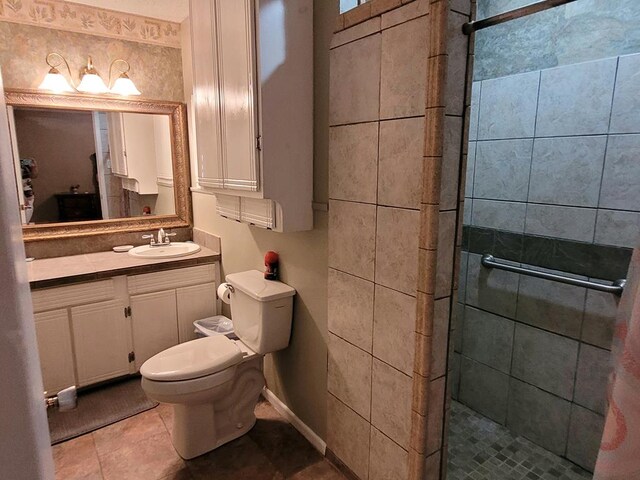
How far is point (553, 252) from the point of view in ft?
5.84

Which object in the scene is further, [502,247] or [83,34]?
[83,34]

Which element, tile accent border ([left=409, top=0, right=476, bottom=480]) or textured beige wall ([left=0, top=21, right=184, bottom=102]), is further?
textured beige wall ([left=0, top=21, right=184, bottom=102])

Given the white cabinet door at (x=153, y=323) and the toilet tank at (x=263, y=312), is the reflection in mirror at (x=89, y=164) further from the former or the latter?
the toilet tank at (x=263, y=312)

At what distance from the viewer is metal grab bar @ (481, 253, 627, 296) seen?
1555mm

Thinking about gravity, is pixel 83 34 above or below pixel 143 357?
above

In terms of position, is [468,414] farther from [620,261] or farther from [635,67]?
[635,67]

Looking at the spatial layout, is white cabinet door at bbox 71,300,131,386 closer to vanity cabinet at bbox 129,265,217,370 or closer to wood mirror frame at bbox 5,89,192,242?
vanity cabinet at bbox 129,265,217,370

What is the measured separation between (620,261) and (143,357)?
8.41 feet

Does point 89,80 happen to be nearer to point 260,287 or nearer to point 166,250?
point 166,250

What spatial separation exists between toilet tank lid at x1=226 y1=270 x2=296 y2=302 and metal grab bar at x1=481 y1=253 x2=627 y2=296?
1015 millimetres

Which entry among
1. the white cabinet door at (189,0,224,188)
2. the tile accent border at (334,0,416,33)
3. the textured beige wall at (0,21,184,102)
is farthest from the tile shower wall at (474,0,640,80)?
the textured beige wall at (0,21,184,102)

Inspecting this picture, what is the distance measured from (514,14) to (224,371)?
1699mm

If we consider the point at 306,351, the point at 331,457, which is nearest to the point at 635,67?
the point at 306,351

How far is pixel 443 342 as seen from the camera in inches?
51.7
